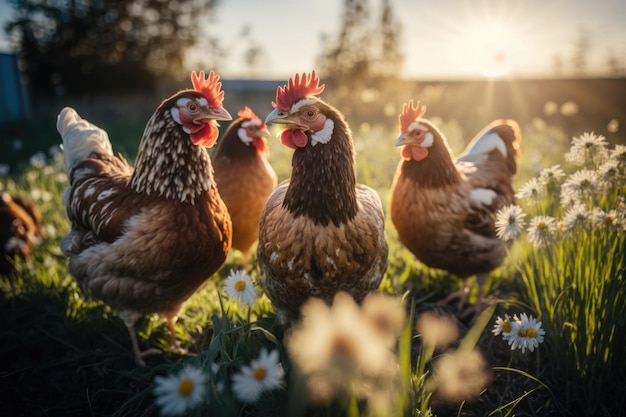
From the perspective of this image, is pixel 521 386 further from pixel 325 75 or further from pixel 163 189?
pixel 325 75

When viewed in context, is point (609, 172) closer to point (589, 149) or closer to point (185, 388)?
point (589, 149)

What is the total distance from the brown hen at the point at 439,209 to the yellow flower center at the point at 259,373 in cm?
200

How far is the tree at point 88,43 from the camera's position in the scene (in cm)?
1942

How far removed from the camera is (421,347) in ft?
8.05

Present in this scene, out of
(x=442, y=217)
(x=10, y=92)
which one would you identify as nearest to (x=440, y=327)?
(x=442, y=217)

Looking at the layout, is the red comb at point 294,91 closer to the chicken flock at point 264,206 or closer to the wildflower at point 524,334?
the chicken flock at point 264,206

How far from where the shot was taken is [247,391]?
1.30 metres

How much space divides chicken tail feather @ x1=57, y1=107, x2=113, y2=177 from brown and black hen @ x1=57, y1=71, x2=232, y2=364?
0.73 m

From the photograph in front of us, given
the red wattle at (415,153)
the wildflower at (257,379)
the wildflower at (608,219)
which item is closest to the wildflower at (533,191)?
the wildflower at (608,219)

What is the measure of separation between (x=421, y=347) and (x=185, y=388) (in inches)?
65.3

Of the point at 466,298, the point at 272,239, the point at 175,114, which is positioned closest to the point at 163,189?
the point at 175,114

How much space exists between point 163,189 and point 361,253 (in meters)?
1.38

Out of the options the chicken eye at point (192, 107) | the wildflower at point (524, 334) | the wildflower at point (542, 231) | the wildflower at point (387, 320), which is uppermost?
the chicken eye at point (192, 107)

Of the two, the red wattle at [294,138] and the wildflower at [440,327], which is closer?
the red wattle at [294,138]
